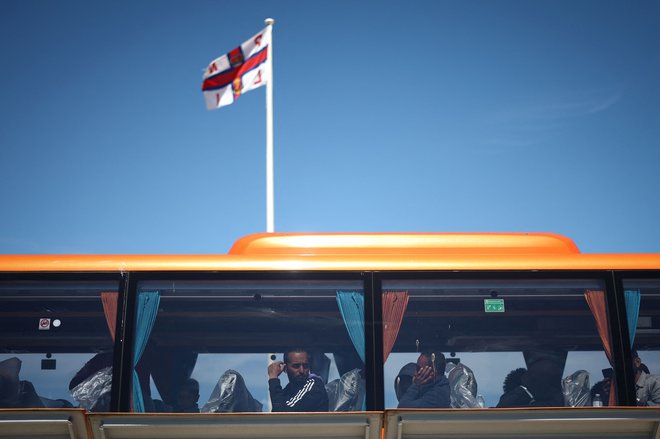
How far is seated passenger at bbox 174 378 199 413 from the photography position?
284 inches

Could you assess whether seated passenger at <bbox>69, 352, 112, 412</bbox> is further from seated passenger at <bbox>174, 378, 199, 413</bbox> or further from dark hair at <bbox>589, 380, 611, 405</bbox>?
dark hair at <bbox>589, 380, 611, 405</bbox>

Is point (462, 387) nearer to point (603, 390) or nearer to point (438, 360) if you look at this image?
point (438, 360)

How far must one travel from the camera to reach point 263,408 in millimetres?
7199

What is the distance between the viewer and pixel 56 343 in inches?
291

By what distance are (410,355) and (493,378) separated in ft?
2.75

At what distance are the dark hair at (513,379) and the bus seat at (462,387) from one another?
Result: 31 centimetres

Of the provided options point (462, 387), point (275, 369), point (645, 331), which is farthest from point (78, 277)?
point (645, 331)

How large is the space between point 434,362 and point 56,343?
3.73m

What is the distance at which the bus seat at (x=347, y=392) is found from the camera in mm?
7160

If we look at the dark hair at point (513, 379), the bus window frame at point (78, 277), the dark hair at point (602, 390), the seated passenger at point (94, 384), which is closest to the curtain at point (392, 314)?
the dark hair at point (513, 379)

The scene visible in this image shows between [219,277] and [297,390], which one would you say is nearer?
[297,390]

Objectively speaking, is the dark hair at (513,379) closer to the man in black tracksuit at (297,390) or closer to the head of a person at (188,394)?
the man in black tracksuit at (297,390)

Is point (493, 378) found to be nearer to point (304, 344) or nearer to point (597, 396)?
point (597, 396)

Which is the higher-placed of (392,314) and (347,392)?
(392,314)
